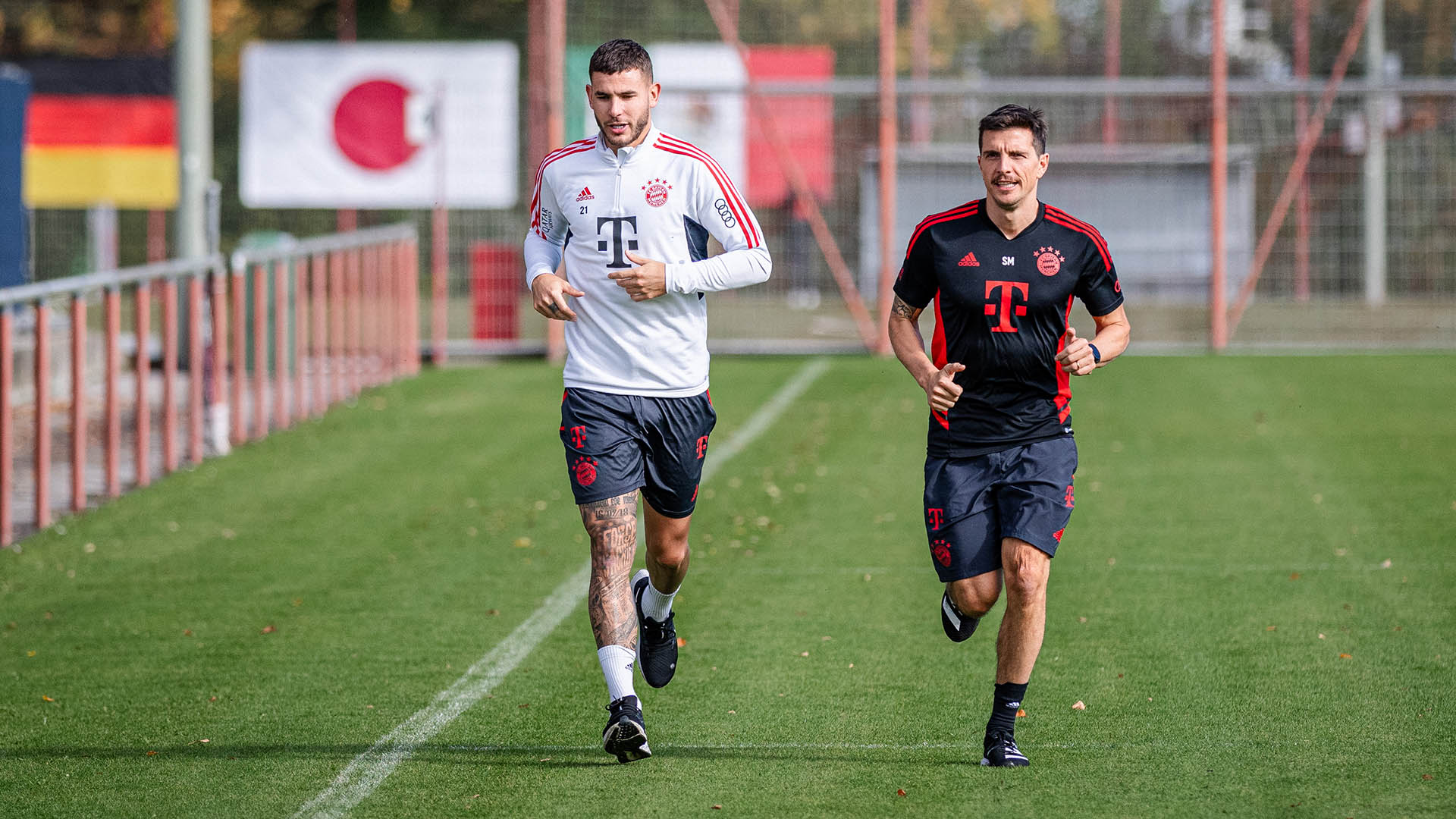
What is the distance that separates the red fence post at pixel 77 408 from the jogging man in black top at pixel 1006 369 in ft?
21.7

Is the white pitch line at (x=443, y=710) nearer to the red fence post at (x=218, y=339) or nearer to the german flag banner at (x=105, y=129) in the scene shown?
the red fence post at (x=218, y=339)

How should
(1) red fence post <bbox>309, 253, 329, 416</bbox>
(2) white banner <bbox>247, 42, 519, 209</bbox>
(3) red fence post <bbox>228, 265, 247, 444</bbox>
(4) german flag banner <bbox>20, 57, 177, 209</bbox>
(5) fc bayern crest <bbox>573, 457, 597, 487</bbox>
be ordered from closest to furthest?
(5) fc bayern crest <bbox>573, 457, 597, 487</bbox> → (3) red fence post <bbox>228, 265, 247, 444</bbox> → (1) red fence post <bbox>309, 253, 329, 416</bbox> → (2) white banner <bbox>247, 42, 519, 209</bbox> → (4) german flag banner <bbox>20, 57, 177, 209</bbox>

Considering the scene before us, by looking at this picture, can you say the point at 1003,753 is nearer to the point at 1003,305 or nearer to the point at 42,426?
the point at 1003,305

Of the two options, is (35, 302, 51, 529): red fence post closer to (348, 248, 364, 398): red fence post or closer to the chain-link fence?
(348, 248, 364, 398): red fence post

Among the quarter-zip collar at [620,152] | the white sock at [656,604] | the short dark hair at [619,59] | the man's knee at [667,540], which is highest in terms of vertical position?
the short dark hair at [619,59]

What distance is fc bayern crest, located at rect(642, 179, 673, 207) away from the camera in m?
5.84

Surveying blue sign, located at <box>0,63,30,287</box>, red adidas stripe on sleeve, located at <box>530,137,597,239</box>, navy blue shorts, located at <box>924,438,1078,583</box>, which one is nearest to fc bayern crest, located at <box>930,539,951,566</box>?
navy blue shorts, located at <box>924,438,1078,583</box>

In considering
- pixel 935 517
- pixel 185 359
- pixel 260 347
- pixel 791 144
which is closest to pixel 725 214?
pixel 935 517

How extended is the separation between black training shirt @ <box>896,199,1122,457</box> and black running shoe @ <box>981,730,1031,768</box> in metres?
0.89

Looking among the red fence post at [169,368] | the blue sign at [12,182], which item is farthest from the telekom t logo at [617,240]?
the blue sign at [12,182]

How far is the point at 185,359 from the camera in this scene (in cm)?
1292

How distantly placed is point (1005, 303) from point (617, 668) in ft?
5.43

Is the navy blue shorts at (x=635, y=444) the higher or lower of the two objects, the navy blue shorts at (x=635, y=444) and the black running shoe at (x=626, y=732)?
the higher

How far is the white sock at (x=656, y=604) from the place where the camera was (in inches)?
249
